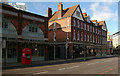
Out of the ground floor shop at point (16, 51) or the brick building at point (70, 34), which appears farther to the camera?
the brick building at point (70, 34)

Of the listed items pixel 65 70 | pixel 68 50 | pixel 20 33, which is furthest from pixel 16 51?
pixel 68 50

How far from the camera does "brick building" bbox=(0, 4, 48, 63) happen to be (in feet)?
66.8

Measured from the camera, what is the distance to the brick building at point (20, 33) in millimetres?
20359

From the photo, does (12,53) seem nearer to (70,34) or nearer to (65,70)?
(65,70)

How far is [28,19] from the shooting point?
24.0m

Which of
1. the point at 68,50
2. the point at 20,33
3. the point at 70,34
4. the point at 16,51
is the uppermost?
the point at 70,34

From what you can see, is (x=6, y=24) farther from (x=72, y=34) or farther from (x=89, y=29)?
(x=89, y=29)

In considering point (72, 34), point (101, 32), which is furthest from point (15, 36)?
point (101, 32)

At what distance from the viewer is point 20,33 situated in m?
22.5

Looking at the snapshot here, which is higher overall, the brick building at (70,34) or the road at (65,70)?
the brick building at (70,34)

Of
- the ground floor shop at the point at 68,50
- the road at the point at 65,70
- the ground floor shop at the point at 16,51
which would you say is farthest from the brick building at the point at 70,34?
the road at the point at 65,70

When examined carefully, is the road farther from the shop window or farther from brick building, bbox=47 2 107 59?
brick building, bbox=47 2 107 59

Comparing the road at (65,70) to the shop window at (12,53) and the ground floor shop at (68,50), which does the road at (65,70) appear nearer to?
the shop window at (12,53)

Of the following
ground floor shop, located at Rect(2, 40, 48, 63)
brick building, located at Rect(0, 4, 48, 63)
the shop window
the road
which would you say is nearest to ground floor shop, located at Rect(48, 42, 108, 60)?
brick building, located at Rect(0, 4, 48, 63)
